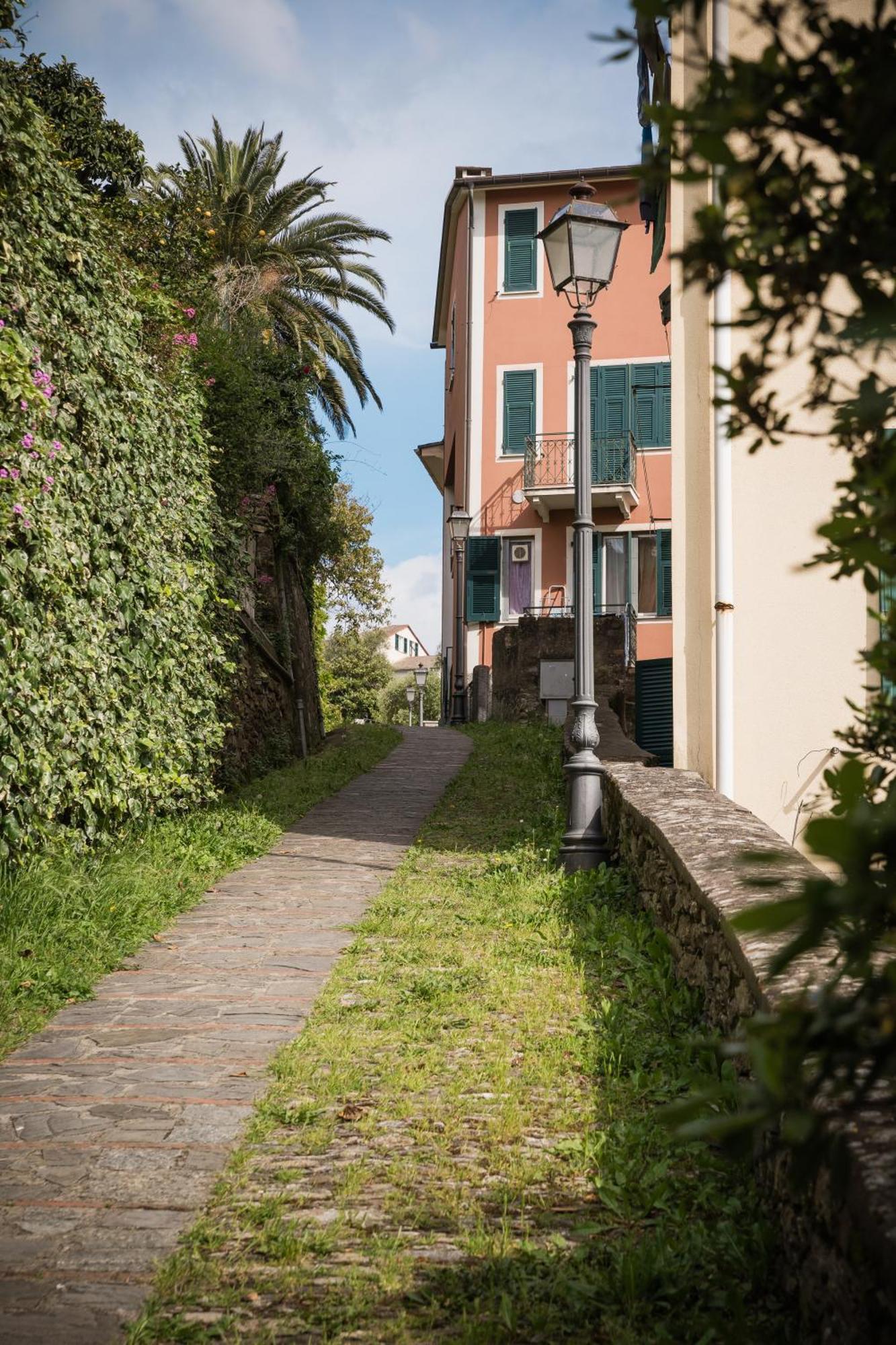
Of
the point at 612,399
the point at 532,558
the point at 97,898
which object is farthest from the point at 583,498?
the point at 612,399

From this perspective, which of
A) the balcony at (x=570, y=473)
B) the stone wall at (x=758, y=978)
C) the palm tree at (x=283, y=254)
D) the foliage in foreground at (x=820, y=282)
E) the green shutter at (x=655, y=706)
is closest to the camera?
the foliage in foreground at (x=820, y=282)

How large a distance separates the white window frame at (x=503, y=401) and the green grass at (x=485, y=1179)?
18133 mm

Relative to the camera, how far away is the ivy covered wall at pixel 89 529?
19.0ft

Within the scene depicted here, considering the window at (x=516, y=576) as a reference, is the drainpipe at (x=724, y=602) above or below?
below

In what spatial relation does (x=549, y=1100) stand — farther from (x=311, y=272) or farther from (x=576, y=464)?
(x=311, y=272)

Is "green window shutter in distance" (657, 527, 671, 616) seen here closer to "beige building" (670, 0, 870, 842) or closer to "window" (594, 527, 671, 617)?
"window" (594, 527, 671, 617)

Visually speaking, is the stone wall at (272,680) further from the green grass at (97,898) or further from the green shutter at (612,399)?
the green shutter at (612,399)

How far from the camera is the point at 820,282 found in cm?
147

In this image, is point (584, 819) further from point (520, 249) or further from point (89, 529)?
point (520, 249)

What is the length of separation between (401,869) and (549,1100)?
401 cm

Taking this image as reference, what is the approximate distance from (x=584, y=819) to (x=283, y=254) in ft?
46.7

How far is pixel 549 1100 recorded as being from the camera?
3943mm

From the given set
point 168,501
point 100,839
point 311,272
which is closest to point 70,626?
point 100,839

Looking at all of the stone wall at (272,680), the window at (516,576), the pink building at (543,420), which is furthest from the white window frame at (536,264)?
the stone wall at (272,680)
